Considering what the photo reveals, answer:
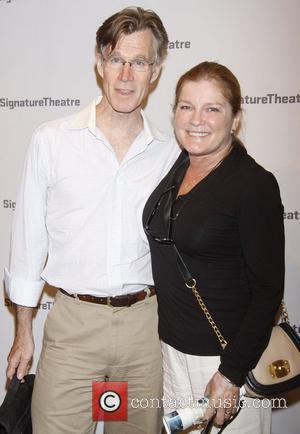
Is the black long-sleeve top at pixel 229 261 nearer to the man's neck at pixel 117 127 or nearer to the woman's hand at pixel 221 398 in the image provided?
the woman's hand at pixel 221 398

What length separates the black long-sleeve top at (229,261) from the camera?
1427 mm

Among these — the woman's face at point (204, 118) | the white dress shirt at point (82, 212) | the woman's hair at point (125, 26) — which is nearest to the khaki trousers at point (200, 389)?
the white dress shirt at point (82, 212)

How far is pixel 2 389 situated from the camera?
2797 mm

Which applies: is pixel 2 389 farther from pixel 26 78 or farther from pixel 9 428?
pixel 26 78

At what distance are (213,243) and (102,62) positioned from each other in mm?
894

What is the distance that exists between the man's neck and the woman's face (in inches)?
11.8

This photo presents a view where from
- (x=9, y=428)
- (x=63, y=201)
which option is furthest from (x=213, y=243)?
(x=9, y=428)

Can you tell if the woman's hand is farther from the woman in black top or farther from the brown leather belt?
the brown leather belt

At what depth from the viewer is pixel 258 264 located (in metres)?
1.44

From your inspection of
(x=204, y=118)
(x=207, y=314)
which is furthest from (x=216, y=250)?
(x=204, y=118)

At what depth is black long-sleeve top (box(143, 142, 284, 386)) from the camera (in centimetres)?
143

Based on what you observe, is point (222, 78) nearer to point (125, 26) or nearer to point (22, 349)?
point (125, 26)

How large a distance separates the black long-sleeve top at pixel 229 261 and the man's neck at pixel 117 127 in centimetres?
36

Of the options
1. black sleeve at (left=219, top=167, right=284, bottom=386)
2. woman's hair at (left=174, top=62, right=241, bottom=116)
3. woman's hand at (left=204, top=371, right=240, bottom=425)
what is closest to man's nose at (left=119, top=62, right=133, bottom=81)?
woman's hair at (left=174, top=62, right=241, bottom=116)
